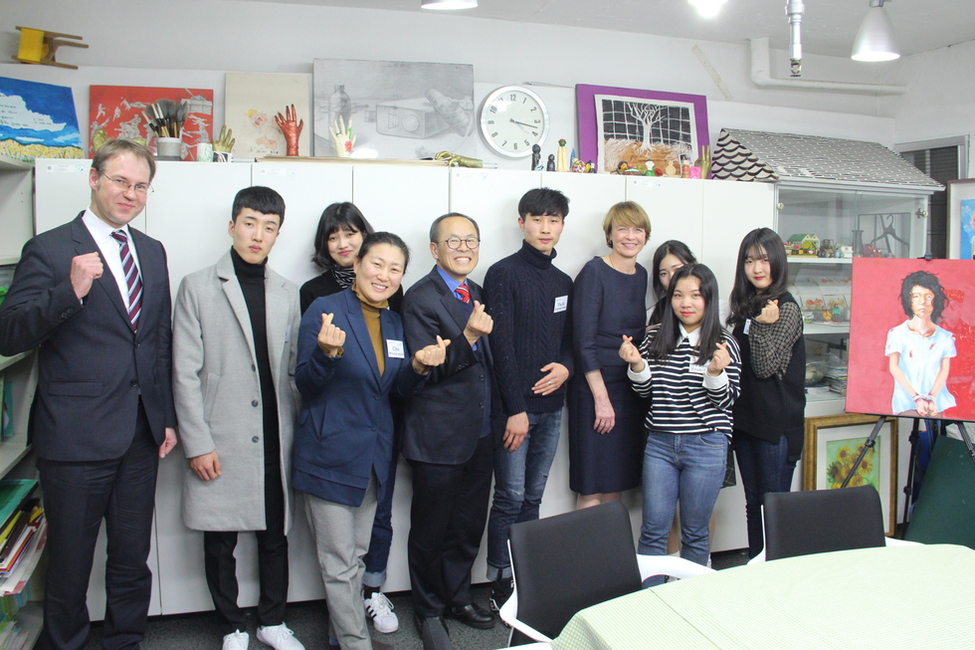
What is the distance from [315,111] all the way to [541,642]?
2.85 meters

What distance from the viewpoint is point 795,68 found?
204 centimetres

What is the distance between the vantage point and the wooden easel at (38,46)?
3070 millimetres

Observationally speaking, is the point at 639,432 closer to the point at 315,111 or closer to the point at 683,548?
the point at 683,548

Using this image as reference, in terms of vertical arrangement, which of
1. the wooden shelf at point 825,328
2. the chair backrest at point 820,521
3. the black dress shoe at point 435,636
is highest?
the wooden shelf at point 825,328

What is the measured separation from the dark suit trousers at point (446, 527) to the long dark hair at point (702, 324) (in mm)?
781

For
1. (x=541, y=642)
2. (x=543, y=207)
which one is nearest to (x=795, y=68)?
(x=543, y=207)

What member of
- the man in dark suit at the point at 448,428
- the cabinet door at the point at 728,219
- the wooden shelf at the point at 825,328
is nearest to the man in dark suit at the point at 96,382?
the man in dark suit at the point at 448,428

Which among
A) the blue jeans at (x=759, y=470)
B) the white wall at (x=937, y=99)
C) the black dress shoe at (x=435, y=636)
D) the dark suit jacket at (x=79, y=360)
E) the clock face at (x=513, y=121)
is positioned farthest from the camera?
the white wall at (x=937, y=99)

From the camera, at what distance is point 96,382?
6.68 feet

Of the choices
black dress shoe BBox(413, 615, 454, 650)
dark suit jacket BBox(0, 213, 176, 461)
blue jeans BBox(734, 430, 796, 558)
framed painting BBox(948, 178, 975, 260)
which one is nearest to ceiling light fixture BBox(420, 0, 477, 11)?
dark suit jacket BBox(0, 213, 176, 461)

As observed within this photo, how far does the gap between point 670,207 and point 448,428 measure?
1627 mm

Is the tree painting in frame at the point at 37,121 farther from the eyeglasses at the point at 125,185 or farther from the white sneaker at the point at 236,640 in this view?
the white sneaker at the point at 236,640

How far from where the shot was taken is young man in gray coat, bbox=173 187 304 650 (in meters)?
2.28

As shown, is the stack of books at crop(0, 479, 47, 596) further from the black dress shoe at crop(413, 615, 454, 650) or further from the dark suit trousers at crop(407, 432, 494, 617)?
the black dress shoe at crop(413, 615, 454, 650)
